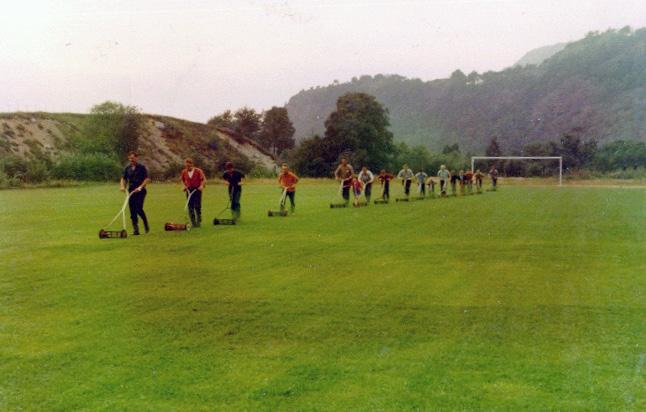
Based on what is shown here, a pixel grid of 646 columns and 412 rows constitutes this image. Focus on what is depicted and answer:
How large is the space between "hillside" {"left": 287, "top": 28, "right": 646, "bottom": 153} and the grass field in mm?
98990

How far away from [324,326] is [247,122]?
441ft

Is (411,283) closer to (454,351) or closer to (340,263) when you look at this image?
(340,263)

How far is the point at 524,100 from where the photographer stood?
134 meters

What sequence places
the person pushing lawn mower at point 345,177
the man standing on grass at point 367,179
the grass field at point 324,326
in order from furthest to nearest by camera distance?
the man standing on grass at point 367,179
the person pushing lawn mower at point 345,177
the grass field at point 324,326

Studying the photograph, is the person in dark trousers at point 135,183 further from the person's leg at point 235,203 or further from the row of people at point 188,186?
the person's leg at point 235,203

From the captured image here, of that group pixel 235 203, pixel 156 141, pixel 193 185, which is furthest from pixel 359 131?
pixel 193 185

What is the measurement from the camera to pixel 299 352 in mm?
6453

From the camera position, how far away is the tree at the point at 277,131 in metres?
134

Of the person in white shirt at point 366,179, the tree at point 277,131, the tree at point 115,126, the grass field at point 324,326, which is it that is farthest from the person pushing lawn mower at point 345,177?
the tree at point 277,131

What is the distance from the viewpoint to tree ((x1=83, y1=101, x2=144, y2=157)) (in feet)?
307

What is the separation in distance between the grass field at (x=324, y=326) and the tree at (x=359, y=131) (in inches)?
3104

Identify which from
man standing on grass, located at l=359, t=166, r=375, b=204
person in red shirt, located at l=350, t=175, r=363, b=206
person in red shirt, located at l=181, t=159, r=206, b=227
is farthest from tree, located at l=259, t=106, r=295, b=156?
person in red shirt, located at l=181, t=159, r=206, b=227

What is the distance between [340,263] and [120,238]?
23.2 ft

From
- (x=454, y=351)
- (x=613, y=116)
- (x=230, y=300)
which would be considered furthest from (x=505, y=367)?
(x=613, y=116)
